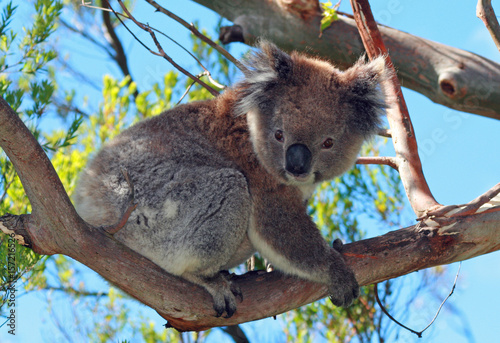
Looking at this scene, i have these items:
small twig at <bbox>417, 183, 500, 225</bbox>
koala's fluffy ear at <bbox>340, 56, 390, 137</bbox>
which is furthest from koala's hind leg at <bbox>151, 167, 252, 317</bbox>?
small twig at <bbox>417, 183, 500, 225</bbox>

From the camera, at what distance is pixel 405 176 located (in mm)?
3975

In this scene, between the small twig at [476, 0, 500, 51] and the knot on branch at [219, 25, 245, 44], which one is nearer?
the small twig at [476, 0, 500, 51]

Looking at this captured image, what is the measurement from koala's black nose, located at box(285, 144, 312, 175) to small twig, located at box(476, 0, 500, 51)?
1573 mm

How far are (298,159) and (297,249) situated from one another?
1.94 ft

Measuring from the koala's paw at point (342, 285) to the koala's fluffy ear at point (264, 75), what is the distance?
1.19m

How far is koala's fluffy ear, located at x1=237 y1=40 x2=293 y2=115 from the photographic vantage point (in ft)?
11.8

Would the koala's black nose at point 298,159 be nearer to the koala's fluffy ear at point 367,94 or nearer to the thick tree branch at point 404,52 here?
the koala's fluffy ear at point 367,94

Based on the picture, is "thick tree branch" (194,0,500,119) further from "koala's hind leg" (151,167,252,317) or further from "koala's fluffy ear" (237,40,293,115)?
"koala's hind leg" (151,167,252,317)

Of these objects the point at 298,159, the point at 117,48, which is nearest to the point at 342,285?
the point at 298,159

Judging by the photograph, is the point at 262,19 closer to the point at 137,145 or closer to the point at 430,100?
the point at 430,100

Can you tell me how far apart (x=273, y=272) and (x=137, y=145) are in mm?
1296

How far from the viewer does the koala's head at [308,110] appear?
340 cm

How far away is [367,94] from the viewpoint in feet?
11.9

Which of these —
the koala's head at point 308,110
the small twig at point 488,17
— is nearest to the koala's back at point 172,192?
Result: the koala's head at point 308,110
